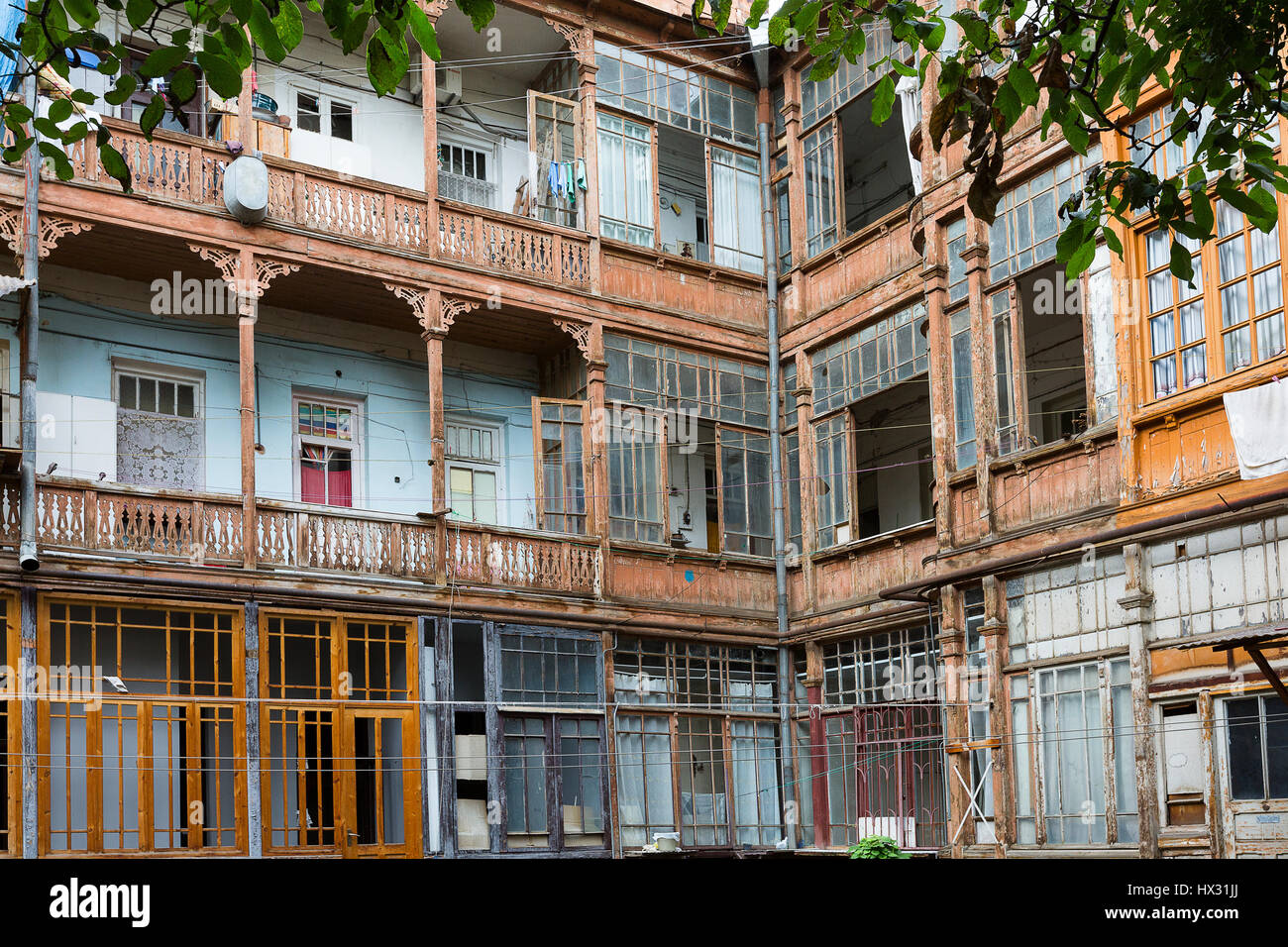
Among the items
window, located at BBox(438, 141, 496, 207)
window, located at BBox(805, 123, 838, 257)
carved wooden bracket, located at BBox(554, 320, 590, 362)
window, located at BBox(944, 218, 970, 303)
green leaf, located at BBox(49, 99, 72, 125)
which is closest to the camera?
green leaf, located at BBox(49, 99, 72, 125)

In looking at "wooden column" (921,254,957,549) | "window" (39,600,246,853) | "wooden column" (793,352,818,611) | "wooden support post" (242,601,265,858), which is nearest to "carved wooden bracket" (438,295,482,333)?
"wooden support post" (242,601,265,858)

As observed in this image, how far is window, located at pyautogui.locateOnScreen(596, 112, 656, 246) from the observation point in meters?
20.4

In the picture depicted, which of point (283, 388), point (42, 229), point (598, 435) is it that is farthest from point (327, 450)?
point (42, 229)

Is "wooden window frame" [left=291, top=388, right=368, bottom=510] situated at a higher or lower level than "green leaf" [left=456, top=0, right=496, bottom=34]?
higher

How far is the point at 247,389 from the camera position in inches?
674

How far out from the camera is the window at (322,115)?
19875mm

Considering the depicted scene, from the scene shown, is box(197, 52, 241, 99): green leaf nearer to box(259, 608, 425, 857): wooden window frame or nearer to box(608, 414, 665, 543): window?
box(259, 608, 425, 857): wooden window frame

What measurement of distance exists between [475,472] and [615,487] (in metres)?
2.16

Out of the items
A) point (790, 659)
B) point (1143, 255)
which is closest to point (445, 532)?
point (790, 659)

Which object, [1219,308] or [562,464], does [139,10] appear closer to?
[1219,308]

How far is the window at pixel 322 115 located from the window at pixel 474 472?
4.31 meters

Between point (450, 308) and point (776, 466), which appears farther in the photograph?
point (776, 466)

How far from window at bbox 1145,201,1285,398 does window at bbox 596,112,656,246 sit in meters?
7.80

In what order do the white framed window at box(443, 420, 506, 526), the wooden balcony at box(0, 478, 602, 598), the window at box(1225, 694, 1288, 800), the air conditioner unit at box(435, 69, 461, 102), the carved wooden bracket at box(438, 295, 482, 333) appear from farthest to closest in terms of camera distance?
the air conditioner unit at box(435, 69, 461, 102)
the white framed window at box(443, 420, 506, 526)
the carved wooden bracket at box(438, 295, 482, 333)
the wooden balcony at box(0, 478, 602, 598)
the window at box(1225, 694, 1288, 800)
